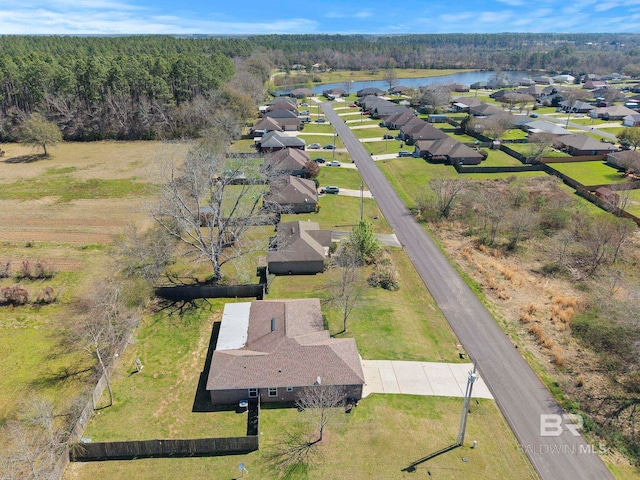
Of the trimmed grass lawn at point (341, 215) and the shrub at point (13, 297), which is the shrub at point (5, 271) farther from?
the trimmed grass lawn at point (341, 215)

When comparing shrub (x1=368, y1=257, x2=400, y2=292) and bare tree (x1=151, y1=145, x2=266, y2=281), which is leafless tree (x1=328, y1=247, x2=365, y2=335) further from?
bare tree (x1=151, y1=145, x2=266, y2=281)

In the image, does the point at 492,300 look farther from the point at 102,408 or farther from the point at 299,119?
the point at 299,119

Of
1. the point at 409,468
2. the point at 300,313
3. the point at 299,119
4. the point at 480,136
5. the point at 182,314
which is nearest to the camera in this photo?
the point at 409,468

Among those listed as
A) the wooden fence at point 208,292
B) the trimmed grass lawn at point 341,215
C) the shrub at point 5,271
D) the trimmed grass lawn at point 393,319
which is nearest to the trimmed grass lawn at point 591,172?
the trimmed grass lawn at point 341,215

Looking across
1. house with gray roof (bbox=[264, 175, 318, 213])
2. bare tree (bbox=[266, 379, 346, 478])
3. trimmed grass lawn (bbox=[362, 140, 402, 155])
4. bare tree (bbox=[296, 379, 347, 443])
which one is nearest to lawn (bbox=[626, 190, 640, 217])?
trimmed grass lawn (bbox=[362, 140, 402, 155])

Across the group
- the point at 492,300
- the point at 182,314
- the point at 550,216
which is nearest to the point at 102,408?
the point at 182,314

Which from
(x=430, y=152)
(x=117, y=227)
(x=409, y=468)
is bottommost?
(x=409, y=468)
